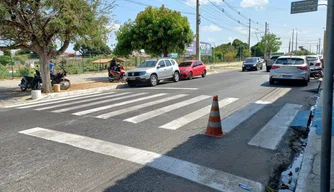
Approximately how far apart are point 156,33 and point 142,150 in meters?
18.5

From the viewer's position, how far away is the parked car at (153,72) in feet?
53.6

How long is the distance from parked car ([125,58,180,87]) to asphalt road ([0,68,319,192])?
7862 millimetres

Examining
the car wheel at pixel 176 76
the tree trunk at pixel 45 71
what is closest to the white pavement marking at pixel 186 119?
the tree trunk at pixel 45 71

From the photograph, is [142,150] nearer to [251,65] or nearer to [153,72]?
[153,72]

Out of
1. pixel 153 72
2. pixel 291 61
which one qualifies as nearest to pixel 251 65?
pixel 291 61

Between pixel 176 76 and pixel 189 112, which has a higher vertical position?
pixel 176 76

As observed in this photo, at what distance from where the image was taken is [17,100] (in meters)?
12.1

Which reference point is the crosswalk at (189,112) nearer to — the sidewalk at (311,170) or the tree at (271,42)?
the sidewalk at (311,170)

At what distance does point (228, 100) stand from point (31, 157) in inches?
284

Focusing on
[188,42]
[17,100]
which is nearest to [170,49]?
[188,42]

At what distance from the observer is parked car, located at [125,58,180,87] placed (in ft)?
53.6

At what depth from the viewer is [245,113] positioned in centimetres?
789

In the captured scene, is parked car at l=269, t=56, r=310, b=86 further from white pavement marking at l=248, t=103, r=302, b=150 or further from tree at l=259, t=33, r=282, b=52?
tree at l=259, t=33, r=282, b=52

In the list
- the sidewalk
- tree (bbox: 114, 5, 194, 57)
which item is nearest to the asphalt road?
the sidewalk
